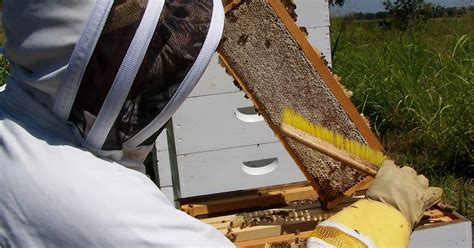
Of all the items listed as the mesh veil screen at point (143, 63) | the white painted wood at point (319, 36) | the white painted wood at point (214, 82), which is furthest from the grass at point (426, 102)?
the mesh veil screen at point (143, 63)

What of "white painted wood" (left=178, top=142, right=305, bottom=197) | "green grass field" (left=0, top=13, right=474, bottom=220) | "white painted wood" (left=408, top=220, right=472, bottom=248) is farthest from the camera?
"green grass field" (left=0, top=13, right=474, bottom=220)

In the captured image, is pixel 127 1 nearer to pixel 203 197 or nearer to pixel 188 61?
pixel 188 61

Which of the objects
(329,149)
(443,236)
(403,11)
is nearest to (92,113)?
(329,149)

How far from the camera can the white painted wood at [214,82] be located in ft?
8.93

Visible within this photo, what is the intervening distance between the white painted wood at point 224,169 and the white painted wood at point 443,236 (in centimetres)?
110

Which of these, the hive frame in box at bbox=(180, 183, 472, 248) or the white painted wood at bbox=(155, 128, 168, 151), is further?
the white painted wood at bbox=(155, 128, 168, 151)

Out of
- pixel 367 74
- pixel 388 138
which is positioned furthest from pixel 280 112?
pixel 367 74

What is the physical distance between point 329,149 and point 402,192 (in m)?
0.24

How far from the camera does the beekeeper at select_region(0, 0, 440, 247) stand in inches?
37.4

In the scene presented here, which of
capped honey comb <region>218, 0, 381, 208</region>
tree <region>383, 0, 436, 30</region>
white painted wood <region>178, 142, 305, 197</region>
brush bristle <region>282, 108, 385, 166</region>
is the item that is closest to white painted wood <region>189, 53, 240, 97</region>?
white painted wood <region>178, 142, 305, 197</region>

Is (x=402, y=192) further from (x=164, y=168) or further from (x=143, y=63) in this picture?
(x=164, y=168)

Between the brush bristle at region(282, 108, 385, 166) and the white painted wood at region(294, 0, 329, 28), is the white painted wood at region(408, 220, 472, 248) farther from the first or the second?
the white painted wood at region(294, 0, 329, 28)

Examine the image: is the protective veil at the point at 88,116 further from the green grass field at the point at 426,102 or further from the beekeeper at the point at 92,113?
the green grass field at the point at 426,102

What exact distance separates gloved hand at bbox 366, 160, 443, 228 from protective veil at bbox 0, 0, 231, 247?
76cm
